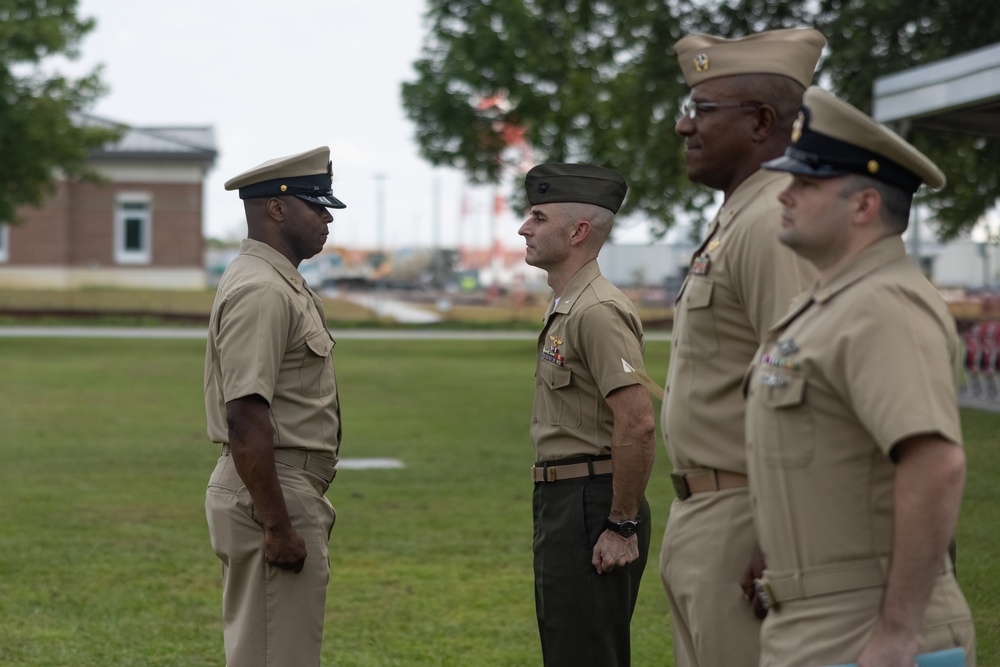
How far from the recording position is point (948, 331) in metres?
2.50

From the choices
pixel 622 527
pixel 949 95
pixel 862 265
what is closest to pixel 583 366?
pixel 622 527

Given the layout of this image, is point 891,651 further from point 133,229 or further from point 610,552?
point 133,229

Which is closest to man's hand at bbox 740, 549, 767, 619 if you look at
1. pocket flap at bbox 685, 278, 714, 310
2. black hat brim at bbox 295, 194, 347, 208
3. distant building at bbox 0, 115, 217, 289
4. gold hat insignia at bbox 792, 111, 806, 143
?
pocket flap at bbox 685, 278, 714, 310

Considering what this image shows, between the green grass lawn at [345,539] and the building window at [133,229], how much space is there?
38018mm

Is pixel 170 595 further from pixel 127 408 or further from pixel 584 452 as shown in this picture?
pixel 127 408

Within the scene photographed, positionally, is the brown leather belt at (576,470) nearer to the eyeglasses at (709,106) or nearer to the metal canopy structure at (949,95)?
the eyeglasses at (709,106)

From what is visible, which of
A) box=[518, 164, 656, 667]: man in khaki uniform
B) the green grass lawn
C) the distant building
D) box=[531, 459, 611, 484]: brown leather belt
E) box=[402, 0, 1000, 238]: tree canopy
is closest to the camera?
box=[518, 164, 656, 667]: man in khaki uniform

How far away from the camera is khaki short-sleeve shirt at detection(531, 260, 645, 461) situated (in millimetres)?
4039

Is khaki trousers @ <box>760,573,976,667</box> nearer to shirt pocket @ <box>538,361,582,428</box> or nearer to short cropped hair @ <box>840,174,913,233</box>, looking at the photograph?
short cropped hair @ <box>840,174,913,233</box>

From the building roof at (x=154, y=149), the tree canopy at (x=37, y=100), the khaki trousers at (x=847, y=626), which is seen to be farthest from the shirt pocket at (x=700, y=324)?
the building roof at (x=154, y=149)

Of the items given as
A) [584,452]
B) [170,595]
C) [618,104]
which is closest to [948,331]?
[584,452]

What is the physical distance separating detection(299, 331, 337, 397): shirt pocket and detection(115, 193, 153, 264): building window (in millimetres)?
52641

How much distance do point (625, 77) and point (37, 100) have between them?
13337mm

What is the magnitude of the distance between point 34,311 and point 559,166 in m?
40.9
